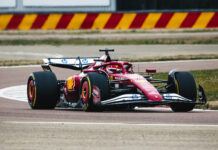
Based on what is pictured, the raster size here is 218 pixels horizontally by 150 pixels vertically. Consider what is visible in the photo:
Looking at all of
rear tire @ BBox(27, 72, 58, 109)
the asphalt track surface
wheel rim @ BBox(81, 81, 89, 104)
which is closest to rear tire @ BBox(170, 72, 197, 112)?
the asphalt track surface

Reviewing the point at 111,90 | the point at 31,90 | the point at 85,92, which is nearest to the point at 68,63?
the point at 31,90

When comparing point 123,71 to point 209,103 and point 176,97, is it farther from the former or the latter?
point 209,103

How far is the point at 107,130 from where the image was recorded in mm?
9273

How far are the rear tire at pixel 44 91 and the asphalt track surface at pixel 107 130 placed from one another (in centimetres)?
58

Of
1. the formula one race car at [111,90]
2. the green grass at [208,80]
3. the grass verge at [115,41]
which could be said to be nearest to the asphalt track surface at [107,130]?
the formula one race car at [111,90]

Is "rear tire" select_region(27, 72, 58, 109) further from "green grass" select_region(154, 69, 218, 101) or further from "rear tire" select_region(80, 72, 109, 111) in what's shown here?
"green grass" select_region(154, 69, 218, 101)

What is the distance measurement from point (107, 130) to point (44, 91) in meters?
3.95

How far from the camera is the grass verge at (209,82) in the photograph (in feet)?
45.7

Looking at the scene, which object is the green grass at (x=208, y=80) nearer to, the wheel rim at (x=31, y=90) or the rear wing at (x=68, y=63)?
the rear wing at (x=68, y=63)

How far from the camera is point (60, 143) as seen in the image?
8227 millimetres

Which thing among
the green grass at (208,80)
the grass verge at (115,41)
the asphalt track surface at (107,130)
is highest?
the grass verge at (115,41)

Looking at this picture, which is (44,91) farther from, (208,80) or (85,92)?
(208,80)

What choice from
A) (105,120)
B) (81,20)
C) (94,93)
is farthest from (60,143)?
(81,20)

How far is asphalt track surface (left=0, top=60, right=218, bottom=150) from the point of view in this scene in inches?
322
